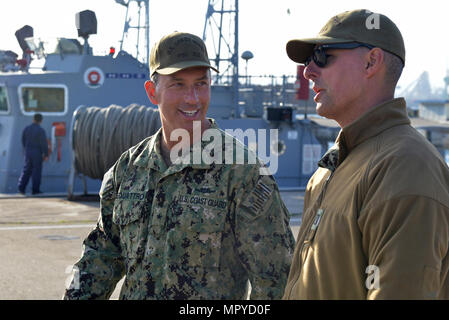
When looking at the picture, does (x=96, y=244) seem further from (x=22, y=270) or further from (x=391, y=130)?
(x=22, y=270)

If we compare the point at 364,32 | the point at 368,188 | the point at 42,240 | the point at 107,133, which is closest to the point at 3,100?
the point at 107,133

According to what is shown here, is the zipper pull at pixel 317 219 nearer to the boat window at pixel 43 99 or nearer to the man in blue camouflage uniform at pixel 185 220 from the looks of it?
the man in blue camouflage uniform at pixel 185 220

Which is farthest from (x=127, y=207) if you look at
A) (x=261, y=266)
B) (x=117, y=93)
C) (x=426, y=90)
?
(x=426, y=90)

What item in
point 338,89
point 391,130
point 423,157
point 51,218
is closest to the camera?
point 423,157

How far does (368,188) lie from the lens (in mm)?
1852

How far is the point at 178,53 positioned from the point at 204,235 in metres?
0.79

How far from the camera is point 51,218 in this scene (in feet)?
33.9

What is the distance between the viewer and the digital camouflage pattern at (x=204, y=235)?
2.72 m

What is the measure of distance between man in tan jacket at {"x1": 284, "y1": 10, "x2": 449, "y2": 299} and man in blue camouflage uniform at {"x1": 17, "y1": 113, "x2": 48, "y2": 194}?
11.3 meters

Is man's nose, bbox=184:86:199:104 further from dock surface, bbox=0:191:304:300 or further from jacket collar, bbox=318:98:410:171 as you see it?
dock surface, bbox=0:191:304:300

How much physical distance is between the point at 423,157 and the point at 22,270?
→ 586 centimetres

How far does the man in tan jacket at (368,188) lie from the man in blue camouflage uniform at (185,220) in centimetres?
41

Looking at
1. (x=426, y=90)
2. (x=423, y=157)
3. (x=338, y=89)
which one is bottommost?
(x=426, y=90)

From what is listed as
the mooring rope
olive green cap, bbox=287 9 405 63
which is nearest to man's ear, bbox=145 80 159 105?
olive green cap, bbox=287 9 405 63
